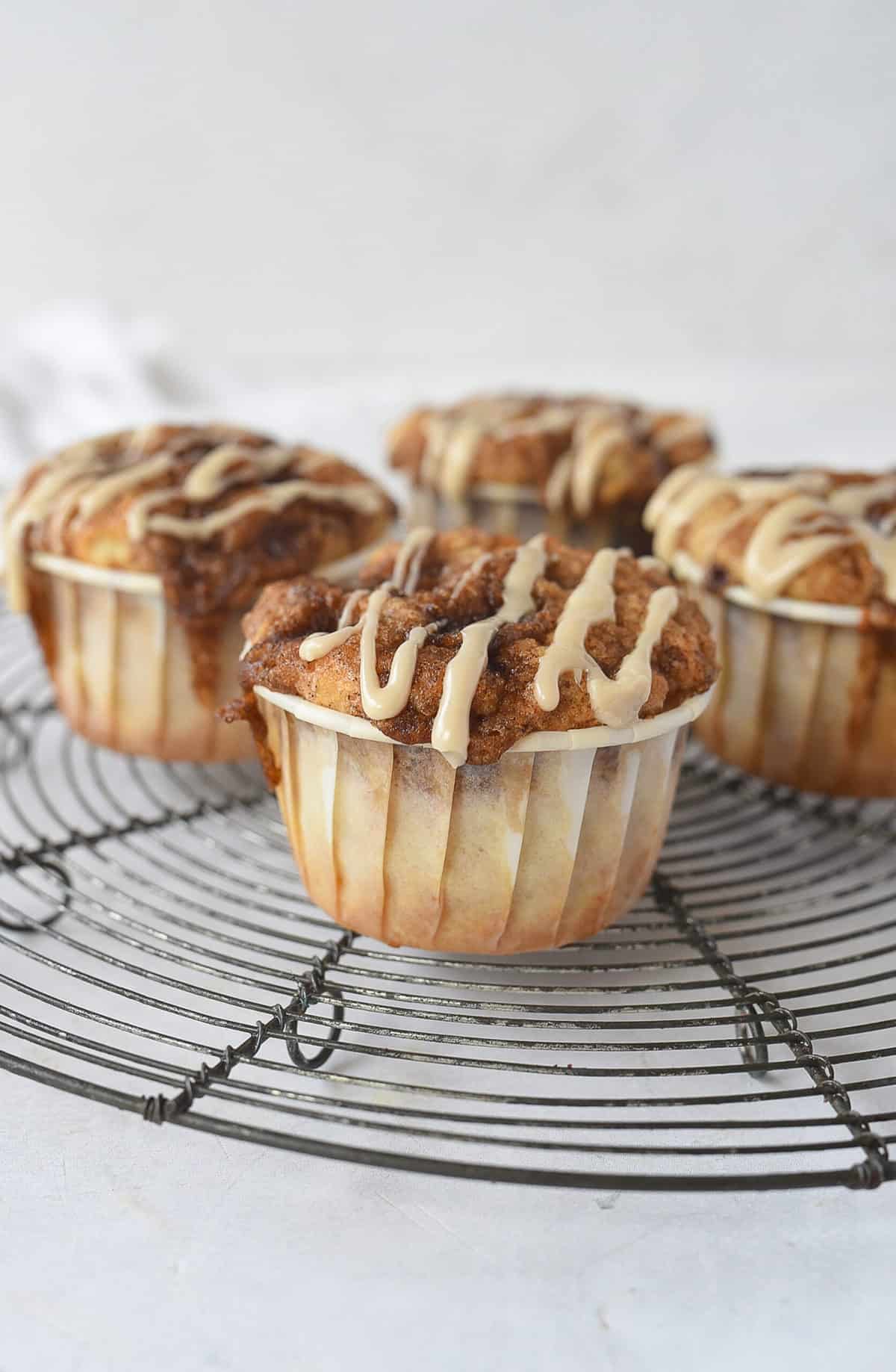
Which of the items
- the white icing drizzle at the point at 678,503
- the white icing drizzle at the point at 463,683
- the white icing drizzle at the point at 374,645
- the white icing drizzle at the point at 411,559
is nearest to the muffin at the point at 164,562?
the white icing drizzle at the point at 411,559

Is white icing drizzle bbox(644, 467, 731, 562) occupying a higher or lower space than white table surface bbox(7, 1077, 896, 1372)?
Answer: higher

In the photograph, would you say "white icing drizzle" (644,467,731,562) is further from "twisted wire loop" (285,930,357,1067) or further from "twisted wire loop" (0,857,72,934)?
"twisted wire loop" (0,857,72,934)

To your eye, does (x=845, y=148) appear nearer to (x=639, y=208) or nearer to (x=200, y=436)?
(x=639, y=208)

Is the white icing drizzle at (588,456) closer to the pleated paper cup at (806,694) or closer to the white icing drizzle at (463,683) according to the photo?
the pleated paper cup at (806,694)

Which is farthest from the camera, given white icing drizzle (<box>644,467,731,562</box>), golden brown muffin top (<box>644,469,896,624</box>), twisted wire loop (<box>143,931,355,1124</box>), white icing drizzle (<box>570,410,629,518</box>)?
white icing drizzle (<box>570,410,629,518</box>)

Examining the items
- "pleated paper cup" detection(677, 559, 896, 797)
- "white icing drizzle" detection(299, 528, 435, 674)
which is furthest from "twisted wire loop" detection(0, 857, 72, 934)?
"pleated paper cup" detection(677, 559, 896, 797)

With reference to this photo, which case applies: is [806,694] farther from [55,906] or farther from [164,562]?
[55,906]

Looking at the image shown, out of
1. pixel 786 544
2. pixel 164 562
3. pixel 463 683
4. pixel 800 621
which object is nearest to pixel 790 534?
pixel 786 544
